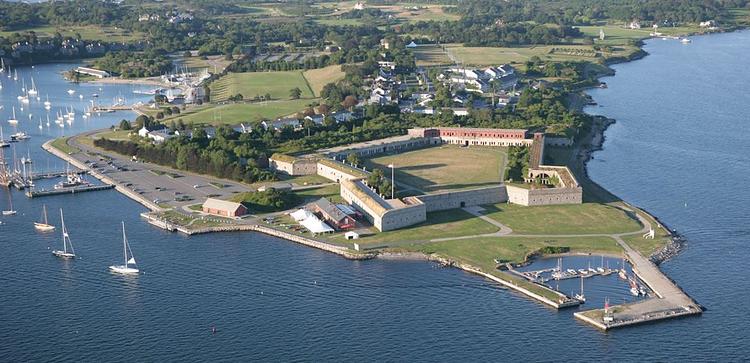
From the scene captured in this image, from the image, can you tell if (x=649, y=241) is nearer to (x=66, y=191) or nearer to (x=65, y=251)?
(x=65, y=251)

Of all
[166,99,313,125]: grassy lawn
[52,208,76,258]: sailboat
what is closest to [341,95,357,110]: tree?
[166,99,313,125]: grassy lawn

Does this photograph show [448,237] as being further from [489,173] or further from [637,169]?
[637,169]

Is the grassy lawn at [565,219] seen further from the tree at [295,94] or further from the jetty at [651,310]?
the tree at [295,94]

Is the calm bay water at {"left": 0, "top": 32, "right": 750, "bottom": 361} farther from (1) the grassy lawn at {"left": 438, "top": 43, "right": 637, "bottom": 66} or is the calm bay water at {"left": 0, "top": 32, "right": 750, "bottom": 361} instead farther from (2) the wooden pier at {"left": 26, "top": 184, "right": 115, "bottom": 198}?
(1) the grassy lawn at {"left": 438, "top": 43, "right": 637, "bottom": 66}

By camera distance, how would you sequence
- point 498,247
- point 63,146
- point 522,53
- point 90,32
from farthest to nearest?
point 90,32 → point 522,53 → point 63,146 → point 498,247

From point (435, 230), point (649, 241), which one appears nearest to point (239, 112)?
point (435, 230)

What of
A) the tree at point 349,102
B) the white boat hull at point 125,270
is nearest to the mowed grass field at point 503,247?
the white boat hull at point 125,270
